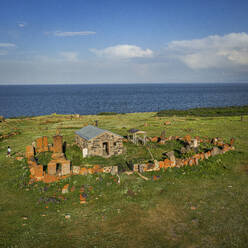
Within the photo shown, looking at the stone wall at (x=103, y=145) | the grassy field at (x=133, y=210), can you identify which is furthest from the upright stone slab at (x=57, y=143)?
the grassy field at (x=133, y=210)

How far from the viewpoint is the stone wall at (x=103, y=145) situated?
25.6 metres

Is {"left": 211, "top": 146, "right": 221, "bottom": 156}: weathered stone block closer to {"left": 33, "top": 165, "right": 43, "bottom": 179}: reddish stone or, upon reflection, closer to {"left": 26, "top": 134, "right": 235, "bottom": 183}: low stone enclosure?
{"left": 26, "top": 134, "right": 235, "bottom": 183}: low stone enclosure

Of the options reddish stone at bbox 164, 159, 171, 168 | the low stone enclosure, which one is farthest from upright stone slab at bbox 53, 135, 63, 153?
reddish stone at bbox 164, 159, 171, 168

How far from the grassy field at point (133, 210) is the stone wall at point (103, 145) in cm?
619

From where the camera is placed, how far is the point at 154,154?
25.9 m

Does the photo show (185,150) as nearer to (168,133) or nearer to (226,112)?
(168,133)

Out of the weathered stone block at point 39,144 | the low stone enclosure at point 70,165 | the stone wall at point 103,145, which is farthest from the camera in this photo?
the weathered stone block at point 39,144

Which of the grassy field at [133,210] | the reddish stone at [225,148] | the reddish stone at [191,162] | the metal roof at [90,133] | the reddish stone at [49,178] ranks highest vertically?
the metal roof at [90,133]

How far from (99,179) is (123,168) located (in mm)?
3342

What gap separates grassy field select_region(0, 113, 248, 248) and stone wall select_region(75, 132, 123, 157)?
244 inches

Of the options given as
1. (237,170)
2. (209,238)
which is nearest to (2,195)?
(209,238)

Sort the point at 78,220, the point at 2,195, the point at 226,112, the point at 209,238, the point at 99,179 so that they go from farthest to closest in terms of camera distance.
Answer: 1. the point at 226,112
2. the point at 99,179
3. the point at 2,195
4. the point at 78,220
5. the point at 209,238

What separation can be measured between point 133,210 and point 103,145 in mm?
12740

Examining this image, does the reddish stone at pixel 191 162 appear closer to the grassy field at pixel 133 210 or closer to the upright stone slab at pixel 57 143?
the grassy field at pixel 133 210
